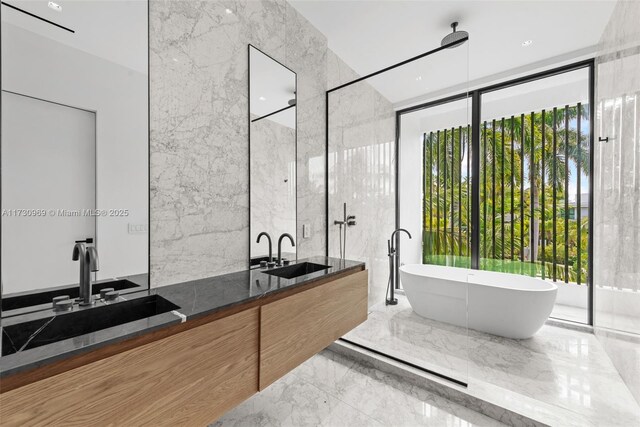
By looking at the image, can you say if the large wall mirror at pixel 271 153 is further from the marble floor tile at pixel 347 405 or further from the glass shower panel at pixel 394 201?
the marble floor tile at pixel 347 405

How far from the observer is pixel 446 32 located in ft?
8.29

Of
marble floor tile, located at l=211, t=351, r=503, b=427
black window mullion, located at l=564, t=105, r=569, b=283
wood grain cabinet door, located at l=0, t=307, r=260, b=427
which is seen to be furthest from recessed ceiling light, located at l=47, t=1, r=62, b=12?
black window mullion, located at l=564, t=105, r=569, b=283

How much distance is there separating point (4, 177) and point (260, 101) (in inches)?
53.8

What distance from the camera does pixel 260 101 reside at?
1980mm

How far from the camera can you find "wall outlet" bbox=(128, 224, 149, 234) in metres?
1.35

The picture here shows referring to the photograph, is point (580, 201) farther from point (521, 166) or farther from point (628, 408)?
point (628, 408)

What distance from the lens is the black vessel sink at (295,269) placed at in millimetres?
1910

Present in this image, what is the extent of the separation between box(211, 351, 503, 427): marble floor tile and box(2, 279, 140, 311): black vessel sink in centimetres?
103

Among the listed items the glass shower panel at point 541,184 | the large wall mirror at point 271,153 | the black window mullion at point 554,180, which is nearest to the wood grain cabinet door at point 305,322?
the large wall mirror at point 271,153

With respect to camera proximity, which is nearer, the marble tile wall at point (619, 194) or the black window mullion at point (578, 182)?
the marble tile wall at point (619, 194)

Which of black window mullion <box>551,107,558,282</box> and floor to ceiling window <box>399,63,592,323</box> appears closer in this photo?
floor to ceiling window <box>399,63,592,323</box>

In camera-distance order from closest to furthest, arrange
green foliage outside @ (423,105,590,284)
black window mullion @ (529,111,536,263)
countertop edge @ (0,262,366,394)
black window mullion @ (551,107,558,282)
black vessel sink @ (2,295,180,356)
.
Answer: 1. countertop edge @ (0,262,366,394)
2. black vessel sink @ (2,295,180,356)
3. green foliage outside @ (423,105,590,284)
4. black window mullion @ (551,107,558,282)
5. black window mullion @ (529,111,536,263)

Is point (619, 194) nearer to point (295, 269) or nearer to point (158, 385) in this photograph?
point (295, 269)

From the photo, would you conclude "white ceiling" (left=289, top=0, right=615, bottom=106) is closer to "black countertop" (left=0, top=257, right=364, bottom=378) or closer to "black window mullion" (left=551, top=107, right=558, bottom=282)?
"black window mullion" (left=551, top=107, right=558, bottom=282)
